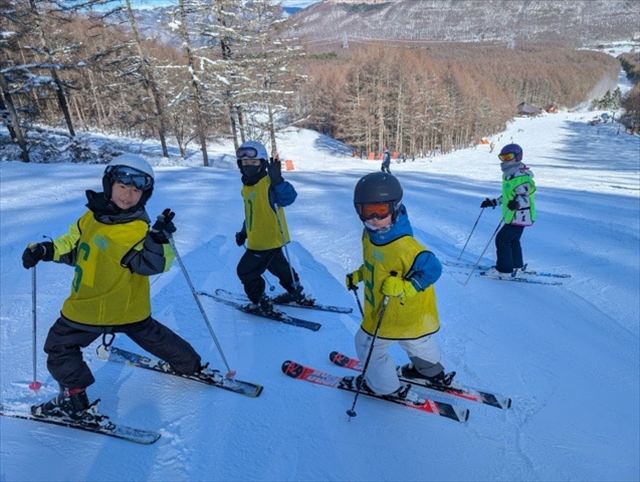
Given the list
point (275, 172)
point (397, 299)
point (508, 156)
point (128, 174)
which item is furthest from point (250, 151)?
point (508, 156)

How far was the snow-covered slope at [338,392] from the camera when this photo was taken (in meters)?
2.56

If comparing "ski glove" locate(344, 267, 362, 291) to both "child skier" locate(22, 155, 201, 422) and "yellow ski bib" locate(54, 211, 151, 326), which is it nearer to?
"child skier" locate(22, 155, 201, 422)

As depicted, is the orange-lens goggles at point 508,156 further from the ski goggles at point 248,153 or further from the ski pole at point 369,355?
the ski pole at point 369,355

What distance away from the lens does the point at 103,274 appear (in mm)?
2572

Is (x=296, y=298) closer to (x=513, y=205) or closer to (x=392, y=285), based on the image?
(x=392, y=285)

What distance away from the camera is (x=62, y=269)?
5.18 metres

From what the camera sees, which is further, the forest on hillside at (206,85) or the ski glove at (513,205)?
the forest on hillside at (206,85)

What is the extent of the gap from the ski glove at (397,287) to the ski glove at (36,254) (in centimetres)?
223

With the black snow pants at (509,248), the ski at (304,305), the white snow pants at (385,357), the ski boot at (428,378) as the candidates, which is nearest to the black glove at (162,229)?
the white snow pants at (385,357)

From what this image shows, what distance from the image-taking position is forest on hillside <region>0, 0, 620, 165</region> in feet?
63.1

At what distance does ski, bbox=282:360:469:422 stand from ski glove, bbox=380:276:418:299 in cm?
103

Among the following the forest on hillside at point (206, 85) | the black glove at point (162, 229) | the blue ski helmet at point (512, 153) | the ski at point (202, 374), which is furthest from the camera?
the forest on hillside at point (206, 85)

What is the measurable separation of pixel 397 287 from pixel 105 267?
1877mm

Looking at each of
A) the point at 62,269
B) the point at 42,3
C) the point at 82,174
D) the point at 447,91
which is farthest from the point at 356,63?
the point at 62,269
